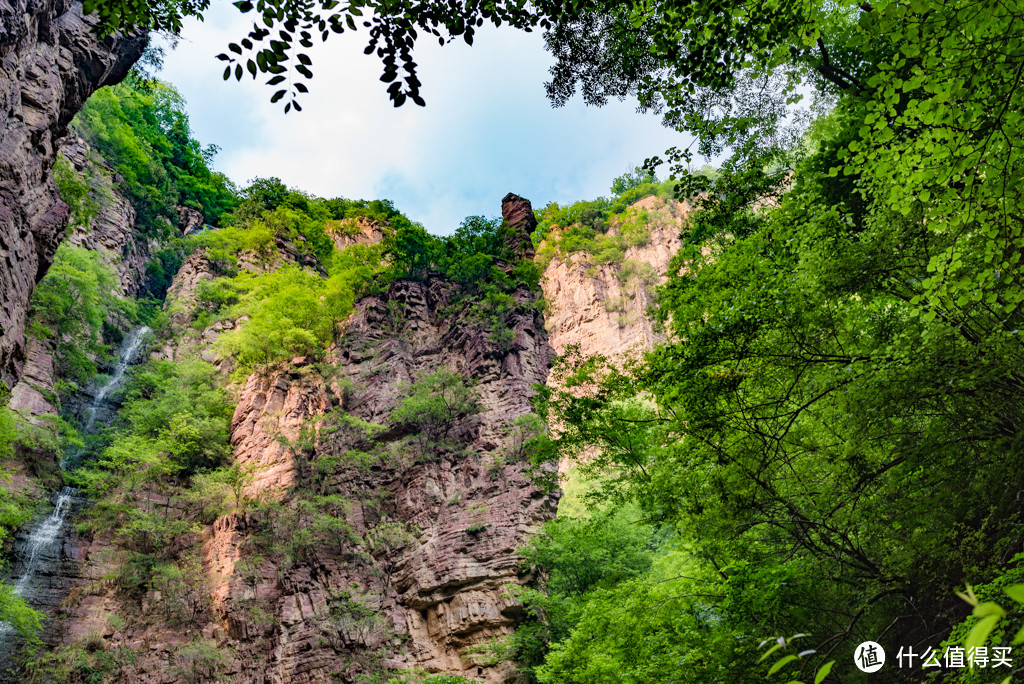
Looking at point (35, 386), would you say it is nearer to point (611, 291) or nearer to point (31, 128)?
point (31, 128)

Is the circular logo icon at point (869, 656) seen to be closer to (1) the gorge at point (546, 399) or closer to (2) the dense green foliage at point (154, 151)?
(1) the gorge at point (546, 399)

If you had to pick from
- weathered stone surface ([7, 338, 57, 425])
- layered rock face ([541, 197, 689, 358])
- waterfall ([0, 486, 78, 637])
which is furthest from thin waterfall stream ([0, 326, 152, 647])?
layered rock face ([541, 197, 689, 358])

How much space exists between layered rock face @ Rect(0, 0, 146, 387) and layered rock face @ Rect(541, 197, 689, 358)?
26260mm

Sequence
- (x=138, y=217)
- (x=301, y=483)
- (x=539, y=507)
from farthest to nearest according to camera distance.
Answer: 1. (x=138, y=217)
2. (x=301, y=483)
3. (x=539, y=507)

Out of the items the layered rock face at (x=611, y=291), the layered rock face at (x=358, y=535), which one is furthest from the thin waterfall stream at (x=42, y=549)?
the layered rock face at (x=611, y=291)

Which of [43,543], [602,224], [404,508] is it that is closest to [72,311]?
[43,543]

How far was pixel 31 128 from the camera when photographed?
10320mm

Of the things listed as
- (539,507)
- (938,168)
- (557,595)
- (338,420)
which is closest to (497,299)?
(338,420)

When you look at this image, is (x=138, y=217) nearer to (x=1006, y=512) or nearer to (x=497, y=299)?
(x=497, y=299)

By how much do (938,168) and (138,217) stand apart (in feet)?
130

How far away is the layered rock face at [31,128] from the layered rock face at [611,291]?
86.2 feet

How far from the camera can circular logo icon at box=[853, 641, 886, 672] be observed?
6000 millimetres

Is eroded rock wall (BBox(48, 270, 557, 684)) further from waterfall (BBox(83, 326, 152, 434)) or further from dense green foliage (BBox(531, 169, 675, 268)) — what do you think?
dense green foliage (BBox(531, 169, 675, 268))

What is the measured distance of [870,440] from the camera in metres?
7.35
